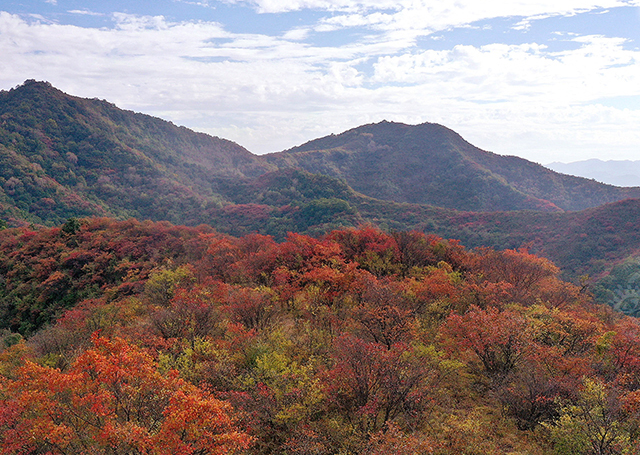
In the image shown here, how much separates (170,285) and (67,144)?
4494 inches

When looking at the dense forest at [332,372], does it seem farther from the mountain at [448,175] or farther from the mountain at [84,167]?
the mountain at [448,175]

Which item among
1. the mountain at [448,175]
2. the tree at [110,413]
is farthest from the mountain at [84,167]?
the tree at [110,413]

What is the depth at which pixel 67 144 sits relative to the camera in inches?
4254

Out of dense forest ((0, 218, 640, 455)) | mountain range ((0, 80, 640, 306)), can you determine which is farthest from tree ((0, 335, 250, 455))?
mountain range ((0, 80, 640, 306))

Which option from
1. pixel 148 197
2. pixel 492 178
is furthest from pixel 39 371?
pixel 492 178

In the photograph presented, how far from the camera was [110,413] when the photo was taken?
23.1 feet

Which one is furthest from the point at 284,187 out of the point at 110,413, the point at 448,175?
the point at 110,413

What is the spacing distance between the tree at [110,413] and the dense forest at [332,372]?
0.12 ft

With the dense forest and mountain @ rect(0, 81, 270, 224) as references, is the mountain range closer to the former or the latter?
mountain @ rect(0, 81, 270, 224)

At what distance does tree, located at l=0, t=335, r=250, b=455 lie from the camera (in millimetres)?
6434

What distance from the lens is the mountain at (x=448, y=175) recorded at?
127 meters

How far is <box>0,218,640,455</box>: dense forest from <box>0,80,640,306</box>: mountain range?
180ft

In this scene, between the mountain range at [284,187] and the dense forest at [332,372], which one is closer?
the dense forest at [332,372]

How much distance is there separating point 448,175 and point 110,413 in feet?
540
